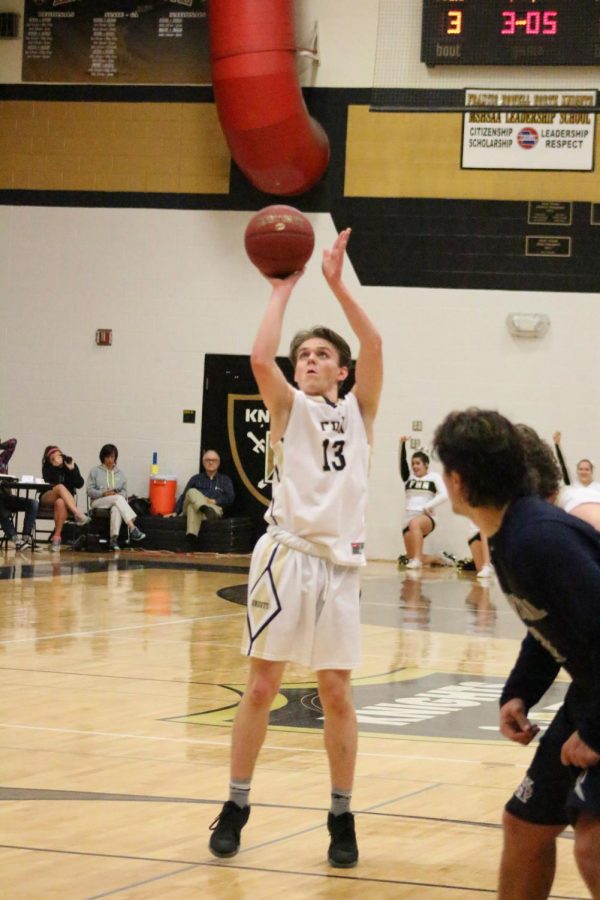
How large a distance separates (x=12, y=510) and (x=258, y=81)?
606cm

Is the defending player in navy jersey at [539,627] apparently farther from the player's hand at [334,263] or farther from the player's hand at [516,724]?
the player's hand at [334,263]

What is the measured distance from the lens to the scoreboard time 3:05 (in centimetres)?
1470

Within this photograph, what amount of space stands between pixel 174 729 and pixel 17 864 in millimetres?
2157

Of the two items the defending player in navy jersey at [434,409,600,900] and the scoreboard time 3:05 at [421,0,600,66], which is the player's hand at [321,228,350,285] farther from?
the scoreboard time 3:05 at [421,0,600,66]

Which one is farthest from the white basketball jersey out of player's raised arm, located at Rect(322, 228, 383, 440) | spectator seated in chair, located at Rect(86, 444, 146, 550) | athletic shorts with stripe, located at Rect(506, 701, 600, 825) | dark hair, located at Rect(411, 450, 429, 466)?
spectator seated in chair, located at Rect(86, 444, 146, 550)

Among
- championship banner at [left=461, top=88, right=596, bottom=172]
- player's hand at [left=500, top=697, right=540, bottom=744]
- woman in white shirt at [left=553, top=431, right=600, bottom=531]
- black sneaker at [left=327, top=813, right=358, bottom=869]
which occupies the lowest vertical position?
black sneaker at [left=327, top=813, right=358, bottom=869]

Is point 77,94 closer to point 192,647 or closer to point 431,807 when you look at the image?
point 192,647

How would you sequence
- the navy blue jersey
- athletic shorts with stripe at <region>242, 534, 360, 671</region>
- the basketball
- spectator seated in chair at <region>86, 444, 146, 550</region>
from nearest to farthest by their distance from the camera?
1. the navy blue jersey
2. athletic shorts with stripe at <region>242, 534, 360, 671</region>
3. the basketball
4. spectator seated in chair at <region>86, 444, 146, 550</region>

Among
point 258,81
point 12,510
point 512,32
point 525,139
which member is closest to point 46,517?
point 12,510

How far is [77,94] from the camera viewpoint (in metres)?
18.5

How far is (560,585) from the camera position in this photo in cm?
247

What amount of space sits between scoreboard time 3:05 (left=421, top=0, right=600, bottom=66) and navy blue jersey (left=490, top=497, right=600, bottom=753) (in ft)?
42.9

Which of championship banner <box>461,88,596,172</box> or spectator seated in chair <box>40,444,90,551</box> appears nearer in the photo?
spectator seated in chair <box>40,444,90,551</box>

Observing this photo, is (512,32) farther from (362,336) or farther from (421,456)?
(362,336)
